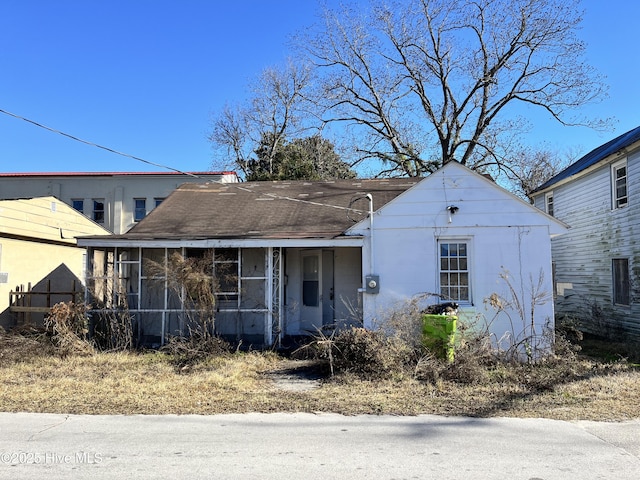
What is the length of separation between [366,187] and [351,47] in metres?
16.2

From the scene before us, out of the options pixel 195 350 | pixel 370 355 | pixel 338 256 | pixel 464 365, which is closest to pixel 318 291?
pixel 338 256

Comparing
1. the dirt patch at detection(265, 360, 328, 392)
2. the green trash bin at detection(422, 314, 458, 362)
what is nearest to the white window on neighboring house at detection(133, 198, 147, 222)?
the dirt patch at detection(265, 360, 328, 392)

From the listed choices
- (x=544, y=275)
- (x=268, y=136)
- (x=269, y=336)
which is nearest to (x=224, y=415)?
(x=269, y=336)

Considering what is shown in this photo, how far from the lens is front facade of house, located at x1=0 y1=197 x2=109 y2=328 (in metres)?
12.6

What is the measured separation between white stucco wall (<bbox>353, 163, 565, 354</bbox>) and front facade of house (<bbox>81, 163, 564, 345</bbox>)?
20 mm

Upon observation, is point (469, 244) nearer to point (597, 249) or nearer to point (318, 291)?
point (318, 291)

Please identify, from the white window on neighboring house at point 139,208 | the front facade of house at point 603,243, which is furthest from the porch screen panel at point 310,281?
→ the white window on neighboring house at point 139,208

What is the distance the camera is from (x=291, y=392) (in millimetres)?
7219

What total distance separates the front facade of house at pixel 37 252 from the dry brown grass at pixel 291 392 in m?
4.21

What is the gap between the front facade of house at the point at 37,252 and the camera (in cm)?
1256

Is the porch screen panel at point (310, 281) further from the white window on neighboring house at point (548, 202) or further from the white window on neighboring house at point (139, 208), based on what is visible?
the white window on neighboring house at point (139, 208)

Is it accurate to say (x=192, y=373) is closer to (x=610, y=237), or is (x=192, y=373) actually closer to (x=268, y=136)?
(x=610, y=237)

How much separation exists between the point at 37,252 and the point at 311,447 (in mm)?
12292

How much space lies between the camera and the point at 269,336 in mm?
10680
